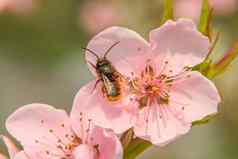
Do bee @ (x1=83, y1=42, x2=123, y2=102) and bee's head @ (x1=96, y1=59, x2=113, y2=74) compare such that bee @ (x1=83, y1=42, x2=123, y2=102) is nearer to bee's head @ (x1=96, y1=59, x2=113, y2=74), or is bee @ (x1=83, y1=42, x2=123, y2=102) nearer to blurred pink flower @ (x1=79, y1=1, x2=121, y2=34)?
bee's head @ (x1=96, y1=59, x2=113, y2=74)

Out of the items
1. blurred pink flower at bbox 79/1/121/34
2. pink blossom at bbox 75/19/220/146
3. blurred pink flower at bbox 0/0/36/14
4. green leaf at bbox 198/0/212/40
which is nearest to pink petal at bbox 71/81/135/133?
pink blossom at bbox 75/19/220/146

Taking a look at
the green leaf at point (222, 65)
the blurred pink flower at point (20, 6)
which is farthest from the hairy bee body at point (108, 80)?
the blurred pink flower at point (20, 6)

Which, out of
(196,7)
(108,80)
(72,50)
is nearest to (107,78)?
(108,80)

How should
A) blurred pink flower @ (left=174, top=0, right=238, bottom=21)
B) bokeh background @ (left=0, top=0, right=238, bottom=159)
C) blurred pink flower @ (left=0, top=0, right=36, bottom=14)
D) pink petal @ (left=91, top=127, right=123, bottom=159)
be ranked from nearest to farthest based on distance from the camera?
1. pink petal @ (left=91, top=127, right=123, bottom=159)
2. bokeh background @ (left=0, top=0, right=238, bottom=159)
3. blurred pink flower @ (left=0, top=0, right=36, bottom=14)
4. blurred pink flower @ (left=174, top=0, right=238, bottom=21)

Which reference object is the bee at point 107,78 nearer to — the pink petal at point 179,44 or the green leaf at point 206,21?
the pink petal at point 179,44

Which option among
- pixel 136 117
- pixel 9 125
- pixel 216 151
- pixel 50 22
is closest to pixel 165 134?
pixel 136 117

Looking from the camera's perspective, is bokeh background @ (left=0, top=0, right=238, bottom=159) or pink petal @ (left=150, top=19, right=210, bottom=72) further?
bokeh background @ (left=0, top=0, right=238, bottom=159)
